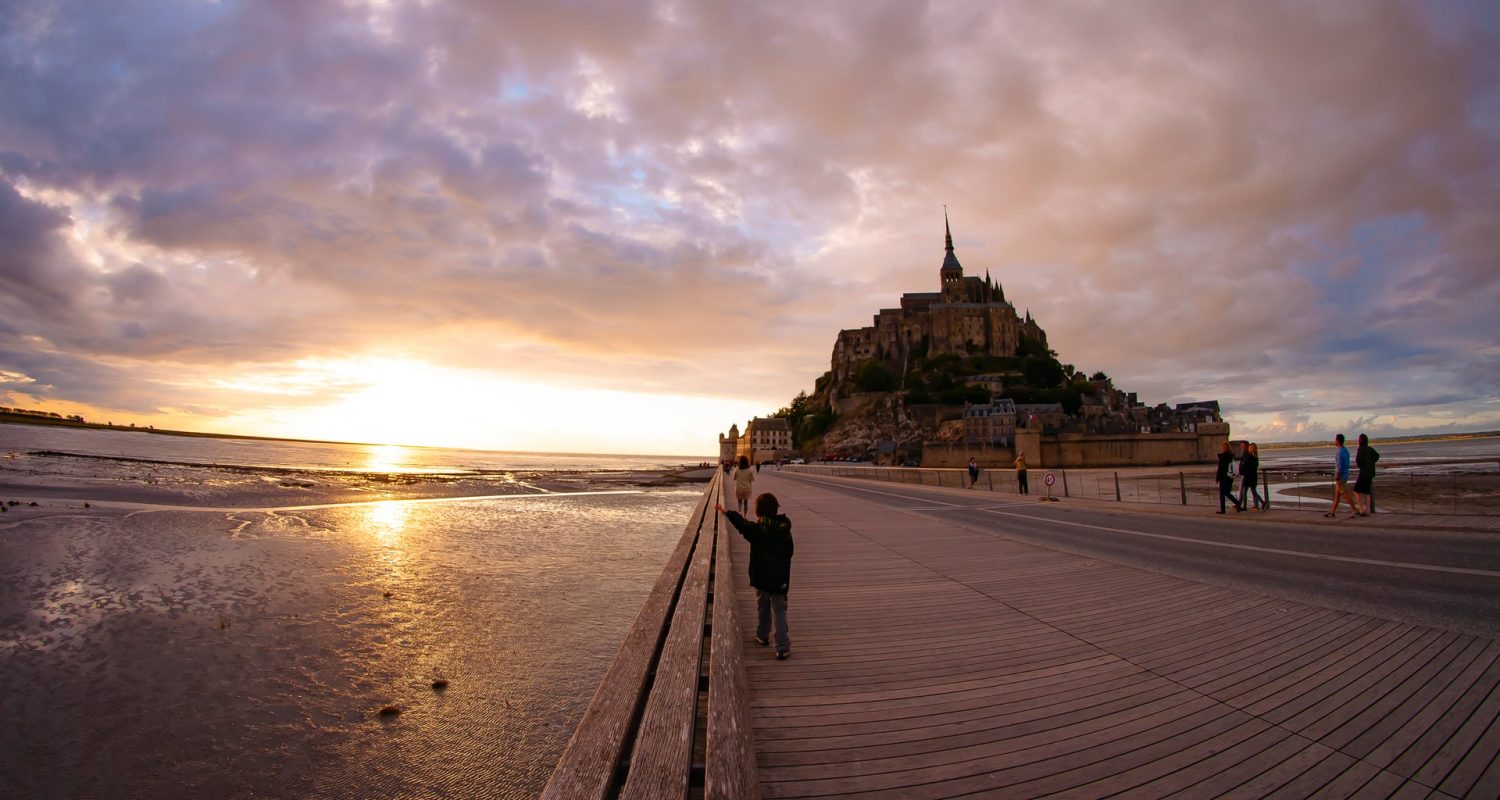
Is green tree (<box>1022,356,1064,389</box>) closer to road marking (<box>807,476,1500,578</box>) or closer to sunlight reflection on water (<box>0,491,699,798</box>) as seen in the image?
road marking (<box>807,476,1500,578</box>)

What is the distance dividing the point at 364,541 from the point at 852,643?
1525 centimetres

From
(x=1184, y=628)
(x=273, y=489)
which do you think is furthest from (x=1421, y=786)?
(x=273, y=489)

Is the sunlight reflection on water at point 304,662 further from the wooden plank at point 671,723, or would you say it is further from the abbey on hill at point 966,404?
the abbey on hill at point 966,404

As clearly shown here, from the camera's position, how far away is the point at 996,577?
25.5ft

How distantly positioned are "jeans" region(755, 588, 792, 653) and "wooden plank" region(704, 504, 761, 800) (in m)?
0.33

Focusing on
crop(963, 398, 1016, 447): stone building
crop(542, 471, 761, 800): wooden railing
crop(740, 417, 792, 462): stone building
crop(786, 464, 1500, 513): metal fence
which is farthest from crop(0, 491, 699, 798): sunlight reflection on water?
crop(740, 417, 792, 462): stone building

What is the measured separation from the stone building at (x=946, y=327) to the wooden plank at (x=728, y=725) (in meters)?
104

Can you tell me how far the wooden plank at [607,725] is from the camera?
2.31 m

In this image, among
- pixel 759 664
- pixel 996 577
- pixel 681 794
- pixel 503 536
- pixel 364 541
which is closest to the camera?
pixel 681 794

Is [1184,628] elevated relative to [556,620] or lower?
elevated

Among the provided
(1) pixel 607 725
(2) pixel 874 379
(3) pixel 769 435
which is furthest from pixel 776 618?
(3) pixel 769 435

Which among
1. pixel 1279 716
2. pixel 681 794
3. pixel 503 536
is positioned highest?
pixel 681 794

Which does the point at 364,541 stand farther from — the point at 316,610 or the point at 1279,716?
the point at 1279,716

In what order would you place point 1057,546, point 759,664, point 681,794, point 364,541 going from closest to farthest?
point 681,794, point 759,664, point 1057,546, point 364,541
